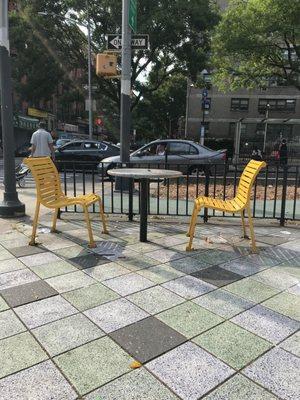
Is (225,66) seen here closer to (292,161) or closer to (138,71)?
(138,71)

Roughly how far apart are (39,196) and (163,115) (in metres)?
46.8

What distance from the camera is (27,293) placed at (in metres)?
3.56

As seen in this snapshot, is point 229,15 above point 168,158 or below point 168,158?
above

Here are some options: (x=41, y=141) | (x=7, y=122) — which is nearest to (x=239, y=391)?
(x=7, y=122)

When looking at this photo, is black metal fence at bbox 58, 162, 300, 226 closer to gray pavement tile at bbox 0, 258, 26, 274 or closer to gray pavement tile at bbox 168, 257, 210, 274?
gray pavement tile at bbox 168, 257, 210, 274

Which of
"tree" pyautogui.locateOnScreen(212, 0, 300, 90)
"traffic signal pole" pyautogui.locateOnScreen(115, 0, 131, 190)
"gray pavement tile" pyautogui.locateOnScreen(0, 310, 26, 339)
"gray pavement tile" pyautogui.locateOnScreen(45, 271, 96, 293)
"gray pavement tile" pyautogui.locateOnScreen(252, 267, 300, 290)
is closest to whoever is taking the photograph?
"gray pavement tile" pyautogui.locateOnScreen(0, 310, 26, 339)

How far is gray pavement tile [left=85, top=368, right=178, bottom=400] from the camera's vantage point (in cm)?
221

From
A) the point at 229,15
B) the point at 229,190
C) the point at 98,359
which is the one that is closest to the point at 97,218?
Answer: the point at 98,359

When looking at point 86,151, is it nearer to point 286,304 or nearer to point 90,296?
point 90,296

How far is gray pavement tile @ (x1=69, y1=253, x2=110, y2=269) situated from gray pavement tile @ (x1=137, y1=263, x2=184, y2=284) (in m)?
0.55

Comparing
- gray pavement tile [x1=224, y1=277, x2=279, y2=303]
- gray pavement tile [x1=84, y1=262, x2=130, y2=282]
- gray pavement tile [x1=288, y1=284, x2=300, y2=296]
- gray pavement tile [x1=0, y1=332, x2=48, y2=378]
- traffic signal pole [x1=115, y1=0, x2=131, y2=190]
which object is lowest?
gray pavement tile [x1=0, y1=332, x2=48, y2=378]

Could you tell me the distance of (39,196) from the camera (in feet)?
16.2

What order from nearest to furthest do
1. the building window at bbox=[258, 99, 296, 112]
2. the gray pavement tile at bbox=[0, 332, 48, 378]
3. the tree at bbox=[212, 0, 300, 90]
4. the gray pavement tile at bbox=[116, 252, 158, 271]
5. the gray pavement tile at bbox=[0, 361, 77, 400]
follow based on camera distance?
the gray pavement tile at bbox=[0, 361, 77, 400] → the gray pavement tile at bbox=[0, 332, 48, 378] → the gray pavement tile at bbox=[116, 252, 158, 271] → the tree at bbox=[212, 0, 300, 90] → the building window at bbox=[258, 99, 296, 112]

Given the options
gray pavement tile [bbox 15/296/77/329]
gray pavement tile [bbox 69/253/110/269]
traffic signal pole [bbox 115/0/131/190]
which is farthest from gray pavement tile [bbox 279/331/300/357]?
traffic signal pole [bbox 115/0/131/190]
